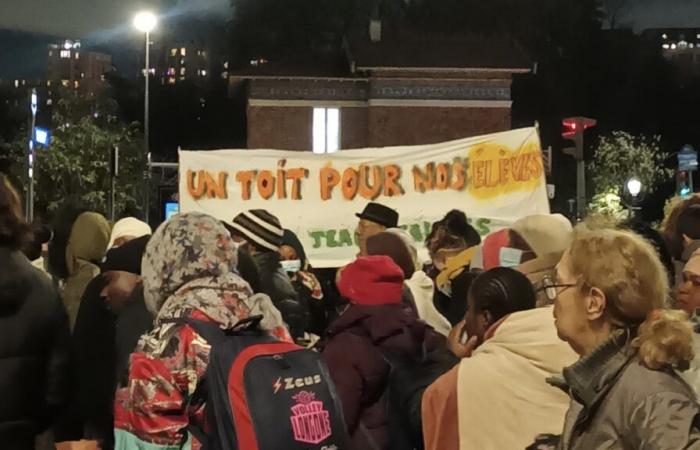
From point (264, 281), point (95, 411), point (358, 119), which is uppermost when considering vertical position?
point (358, 119)

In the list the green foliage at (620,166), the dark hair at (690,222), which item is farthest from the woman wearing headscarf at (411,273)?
the green foliage at (620,166)

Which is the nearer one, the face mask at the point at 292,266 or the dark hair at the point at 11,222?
the dark hair at the point at 11,222

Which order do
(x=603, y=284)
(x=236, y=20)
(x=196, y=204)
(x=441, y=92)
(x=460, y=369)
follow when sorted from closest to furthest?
(x=603, y=284) → (x=460, y=369) → (x=196, y=204) → (x=441, y=92) → (x=236, y=20)

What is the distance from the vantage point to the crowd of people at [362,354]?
8.84 ft

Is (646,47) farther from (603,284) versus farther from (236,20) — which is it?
(603,284)

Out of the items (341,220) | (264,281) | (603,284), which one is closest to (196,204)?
(341,220)

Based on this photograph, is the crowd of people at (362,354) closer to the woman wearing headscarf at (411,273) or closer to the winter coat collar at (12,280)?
the winter coat collar at (12,280)

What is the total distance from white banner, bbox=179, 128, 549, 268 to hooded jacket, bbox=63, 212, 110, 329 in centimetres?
534

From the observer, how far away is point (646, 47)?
61.2 metres

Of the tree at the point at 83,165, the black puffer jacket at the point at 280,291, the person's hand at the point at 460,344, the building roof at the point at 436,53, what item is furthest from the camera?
the tree at the point at 83,165

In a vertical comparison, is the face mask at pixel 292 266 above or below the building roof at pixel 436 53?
below

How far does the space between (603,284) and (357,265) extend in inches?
76.8

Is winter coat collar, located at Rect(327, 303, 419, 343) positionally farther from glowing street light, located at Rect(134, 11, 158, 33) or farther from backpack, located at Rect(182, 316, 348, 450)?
glowing street light, located at Rect(134, 11, 158, 33)

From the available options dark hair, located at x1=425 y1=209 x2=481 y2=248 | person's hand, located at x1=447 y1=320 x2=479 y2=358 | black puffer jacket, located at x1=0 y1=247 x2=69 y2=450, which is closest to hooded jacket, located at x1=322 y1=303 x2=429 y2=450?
person's hand, located at x1=447 y1=320 x2=479 y2=358
